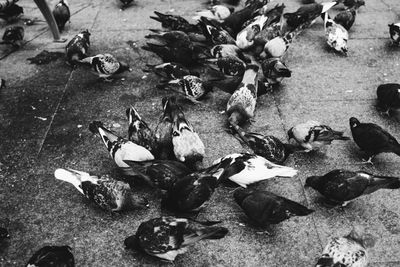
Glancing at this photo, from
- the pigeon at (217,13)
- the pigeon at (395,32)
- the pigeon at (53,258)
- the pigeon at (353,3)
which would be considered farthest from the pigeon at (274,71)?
the pigeon at (53,258)

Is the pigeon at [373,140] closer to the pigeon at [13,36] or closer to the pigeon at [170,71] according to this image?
the pigeon at [170,71]

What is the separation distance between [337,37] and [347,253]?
4.14 meters

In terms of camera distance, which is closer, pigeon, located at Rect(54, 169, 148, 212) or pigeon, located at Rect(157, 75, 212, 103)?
pigeon, located at Rect(54, 169, 148, 212)

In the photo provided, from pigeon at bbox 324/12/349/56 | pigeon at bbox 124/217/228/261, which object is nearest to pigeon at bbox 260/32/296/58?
pigeon at bbox 324/12/349/56

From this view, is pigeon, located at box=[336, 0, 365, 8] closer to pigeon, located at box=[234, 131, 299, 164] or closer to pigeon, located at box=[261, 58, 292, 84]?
pigeon, located at box=[261, 58, 292, 84]

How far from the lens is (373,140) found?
164 inches

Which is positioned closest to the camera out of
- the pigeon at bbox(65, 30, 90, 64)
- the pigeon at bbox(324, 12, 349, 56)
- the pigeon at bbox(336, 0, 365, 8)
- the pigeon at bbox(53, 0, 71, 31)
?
the pigeon at bbox(65, 30, 90, 64)

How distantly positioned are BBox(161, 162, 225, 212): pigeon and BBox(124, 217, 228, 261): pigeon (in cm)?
29

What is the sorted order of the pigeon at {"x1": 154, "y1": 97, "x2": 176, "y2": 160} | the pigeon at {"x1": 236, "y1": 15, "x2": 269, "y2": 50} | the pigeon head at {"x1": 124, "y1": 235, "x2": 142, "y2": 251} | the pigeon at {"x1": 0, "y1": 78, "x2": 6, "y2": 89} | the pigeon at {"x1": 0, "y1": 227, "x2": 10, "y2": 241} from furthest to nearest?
the pigeon at {"x1": 236, "y1": 15, "x2": 269, "y2": 50} → the pigeon at {"x1": 0, "y1": 78, "x2": 6, "y2": 89} → the pigeon at {"x1": 154, "y1": 97, "x2": 176, "y2": 160} → the pigeon at {"x1": 0, "y1": 227, "x2": 10, "y2": 241} → the pigeon head at {"x1": 124, "y1": 235, "x2": 142, "y2": 251}

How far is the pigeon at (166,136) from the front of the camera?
4.21 m

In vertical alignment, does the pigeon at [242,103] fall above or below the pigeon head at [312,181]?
above

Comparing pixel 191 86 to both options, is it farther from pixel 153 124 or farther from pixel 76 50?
pixel 76 50

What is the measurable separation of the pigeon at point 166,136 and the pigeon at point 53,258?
1.41 metres

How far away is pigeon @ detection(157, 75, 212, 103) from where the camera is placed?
16.7 feet
